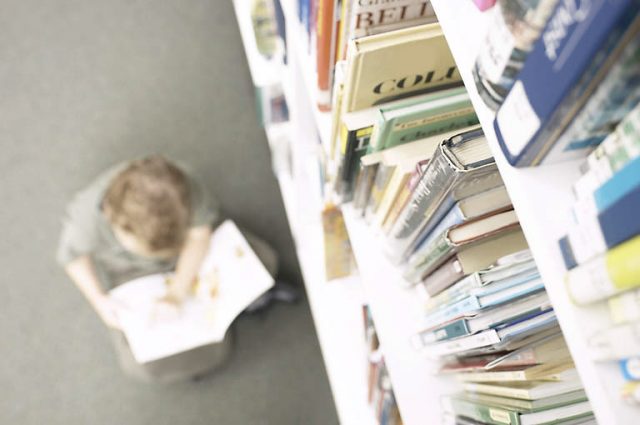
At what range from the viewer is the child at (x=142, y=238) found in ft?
3.57

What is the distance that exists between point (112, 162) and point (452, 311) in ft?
4.51

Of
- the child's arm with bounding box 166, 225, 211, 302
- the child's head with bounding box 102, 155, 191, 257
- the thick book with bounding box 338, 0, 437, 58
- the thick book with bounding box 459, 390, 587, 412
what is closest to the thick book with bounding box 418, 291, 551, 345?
the thick book with bounding box 459, 390, 587, 412

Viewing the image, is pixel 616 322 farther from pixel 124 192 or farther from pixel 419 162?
pixel 124 192

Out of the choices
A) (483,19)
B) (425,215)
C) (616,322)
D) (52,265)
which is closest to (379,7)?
(483,19)

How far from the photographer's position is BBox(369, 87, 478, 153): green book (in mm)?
614

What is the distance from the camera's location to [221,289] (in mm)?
1316

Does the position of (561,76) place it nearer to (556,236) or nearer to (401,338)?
(556,236)

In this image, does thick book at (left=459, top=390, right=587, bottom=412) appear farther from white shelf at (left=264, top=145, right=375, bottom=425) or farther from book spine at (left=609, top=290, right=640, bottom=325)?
white shelf at (left=264, top=145, right=375, bottom=425)

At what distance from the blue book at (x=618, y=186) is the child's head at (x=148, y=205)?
35.9 inches

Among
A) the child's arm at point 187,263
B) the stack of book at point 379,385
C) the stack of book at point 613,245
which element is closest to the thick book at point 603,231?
the stack of book at point 613,245

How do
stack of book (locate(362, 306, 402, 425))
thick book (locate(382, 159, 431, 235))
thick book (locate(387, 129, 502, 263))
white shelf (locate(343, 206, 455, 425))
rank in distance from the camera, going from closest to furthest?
thick book (locate(387, 129, 502, 263))
thick book (locate(382, 159, 431, 235))
white shelf (locate(343, 206, 455, 425))
stack of book (locate(362, 306, 402, 425))

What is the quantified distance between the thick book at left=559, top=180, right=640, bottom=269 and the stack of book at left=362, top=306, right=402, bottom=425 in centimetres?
56

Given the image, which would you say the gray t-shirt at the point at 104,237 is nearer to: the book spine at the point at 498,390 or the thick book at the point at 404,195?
the thick book at the point at 404,195

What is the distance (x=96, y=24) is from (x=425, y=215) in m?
1.73
